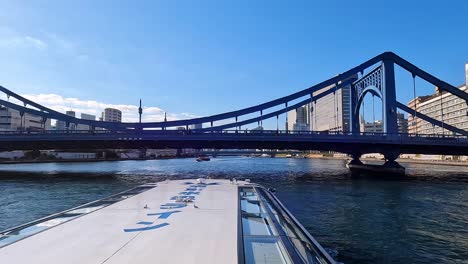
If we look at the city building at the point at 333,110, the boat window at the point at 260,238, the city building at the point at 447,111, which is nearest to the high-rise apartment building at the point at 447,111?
the city building at the point at 447,111

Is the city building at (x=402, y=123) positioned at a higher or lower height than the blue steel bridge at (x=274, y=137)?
higher

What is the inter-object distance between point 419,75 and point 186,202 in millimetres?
56364

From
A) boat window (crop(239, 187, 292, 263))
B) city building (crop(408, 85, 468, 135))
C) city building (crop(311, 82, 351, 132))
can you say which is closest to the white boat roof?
boat window (crop(239, 187, 292, 263))

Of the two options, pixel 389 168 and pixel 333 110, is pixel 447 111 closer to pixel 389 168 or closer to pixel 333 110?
pixel 333 110

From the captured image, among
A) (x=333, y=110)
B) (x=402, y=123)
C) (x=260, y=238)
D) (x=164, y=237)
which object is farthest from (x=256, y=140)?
(x=402, y=123)

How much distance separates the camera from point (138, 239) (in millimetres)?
4094

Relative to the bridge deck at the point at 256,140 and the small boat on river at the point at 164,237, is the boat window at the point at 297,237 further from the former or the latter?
the bridge deck at the point at 256,140

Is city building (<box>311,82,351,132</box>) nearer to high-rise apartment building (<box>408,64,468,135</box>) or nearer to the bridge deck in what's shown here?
high-rise apartment building (<box>408,64,468,135</box>)

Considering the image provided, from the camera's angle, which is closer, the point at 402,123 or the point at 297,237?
the point at 297,237

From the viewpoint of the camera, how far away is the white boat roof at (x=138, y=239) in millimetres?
3393

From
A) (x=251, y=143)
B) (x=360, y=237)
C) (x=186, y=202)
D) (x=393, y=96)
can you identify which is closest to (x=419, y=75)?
(x=393, y=96)

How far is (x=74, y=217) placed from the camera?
5797 millimetres

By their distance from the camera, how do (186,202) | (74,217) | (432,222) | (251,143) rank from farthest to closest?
(251,143) → (432,222) → (186,202) → (74,217)

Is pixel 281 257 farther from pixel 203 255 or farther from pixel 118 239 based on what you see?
pixel 118 239
